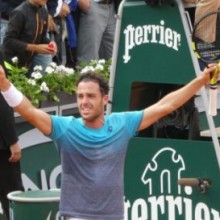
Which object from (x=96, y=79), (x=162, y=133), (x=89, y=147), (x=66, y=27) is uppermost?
(x=66, y=27)

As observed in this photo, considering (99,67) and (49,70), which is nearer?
(49,70)

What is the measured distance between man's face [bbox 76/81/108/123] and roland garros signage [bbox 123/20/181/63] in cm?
123

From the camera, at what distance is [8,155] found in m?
8.00

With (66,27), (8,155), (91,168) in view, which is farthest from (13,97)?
(66,27)

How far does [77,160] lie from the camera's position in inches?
235

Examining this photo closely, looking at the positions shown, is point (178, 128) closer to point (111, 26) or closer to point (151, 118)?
point (151, 118)

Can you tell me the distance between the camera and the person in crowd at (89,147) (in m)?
5.93

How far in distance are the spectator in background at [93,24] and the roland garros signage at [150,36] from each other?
13.2 ft

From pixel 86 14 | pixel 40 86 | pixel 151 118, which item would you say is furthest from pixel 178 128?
pixel 86 14

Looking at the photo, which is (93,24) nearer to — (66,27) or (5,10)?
(66,27)

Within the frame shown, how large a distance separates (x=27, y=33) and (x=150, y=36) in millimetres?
3069

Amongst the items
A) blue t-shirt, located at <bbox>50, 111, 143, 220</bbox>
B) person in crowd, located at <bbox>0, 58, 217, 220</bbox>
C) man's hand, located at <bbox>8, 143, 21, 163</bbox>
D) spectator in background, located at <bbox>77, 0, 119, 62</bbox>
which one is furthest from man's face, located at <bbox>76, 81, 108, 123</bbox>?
spectator in background, located at <bbox>77, 0, 119, 62</bbox>

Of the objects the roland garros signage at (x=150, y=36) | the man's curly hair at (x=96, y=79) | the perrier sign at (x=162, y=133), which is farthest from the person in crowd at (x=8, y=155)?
the man's curly hair at (x=96, y=79)

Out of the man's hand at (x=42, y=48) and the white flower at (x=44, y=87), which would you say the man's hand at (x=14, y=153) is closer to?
the white flower at (x=44, y=87)
